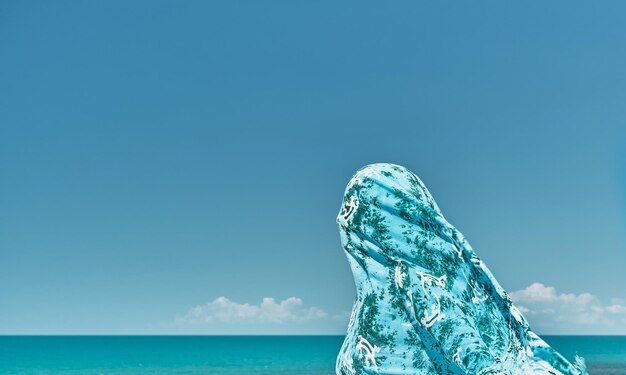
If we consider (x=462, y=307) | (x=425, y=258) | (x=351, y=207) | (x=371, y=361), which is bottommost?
(x=371, y=361)

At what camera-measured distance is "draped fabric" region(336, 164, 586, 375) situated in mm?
1742

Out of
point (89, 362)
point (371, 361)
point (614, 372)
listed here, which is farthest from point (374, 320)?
point (89, 362)

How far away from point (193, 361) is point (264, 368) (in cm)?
1240

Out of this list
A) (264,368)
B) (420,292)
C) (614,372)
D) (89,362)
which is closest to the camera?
(420,292)

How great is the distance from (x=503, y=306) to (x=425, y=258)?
236mm

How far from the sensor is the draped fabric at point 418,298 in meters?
1.74

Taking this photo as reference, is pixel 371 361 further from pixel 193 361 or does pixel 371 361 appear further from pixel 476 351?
pixel 193 361

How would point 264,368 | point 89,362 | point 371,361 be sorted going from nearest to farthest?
point 371,361
point 264,368
point 89,362

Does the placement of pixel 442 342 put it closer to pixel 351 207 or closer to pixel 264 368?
pixel 351 207

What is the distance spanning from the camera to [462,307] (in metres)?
1.80

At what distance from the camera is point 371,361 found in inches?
78.5

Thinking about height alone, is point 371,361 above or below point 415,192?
below

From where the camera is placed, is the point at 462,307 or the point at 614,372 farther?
the point at 614,372

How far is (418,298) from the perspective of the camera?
1.85 meters
